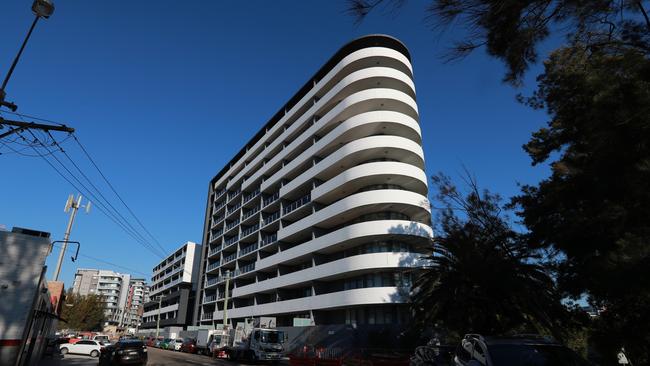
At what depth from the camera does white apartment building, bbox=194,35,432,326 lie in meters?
33.8

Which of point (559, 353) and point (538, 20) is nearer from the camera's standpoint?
point (538, 20)

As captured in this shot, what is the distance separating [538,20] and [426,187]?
33066 millimetres

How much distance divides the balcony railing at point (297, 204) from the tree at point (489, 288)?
23.4 m

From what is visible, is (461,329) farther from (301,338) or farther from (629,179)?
(301,338)

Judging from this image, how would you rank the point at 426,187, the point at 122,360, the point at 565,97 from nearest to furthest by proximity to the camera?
the point at 565,97 < the point at 122,360 < the point at 426,187

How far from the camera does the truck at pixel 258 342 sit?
27.4 meters

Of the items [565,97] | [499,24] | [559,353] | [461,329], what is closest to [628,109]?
[499,24]

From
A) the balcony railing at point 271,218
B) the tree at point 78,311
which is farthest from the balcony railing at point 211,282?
the tree at point 78,311

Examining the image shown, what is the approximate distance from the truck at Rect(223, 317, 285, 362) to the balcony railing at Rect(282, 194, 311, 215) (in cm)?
1607

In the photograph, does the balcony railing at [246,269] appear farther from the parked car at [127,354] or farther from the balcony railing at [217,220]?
the parked car at [127,354]

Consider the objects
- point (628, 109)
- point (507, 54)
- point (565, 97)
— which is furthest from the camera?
→ point (565, 97)

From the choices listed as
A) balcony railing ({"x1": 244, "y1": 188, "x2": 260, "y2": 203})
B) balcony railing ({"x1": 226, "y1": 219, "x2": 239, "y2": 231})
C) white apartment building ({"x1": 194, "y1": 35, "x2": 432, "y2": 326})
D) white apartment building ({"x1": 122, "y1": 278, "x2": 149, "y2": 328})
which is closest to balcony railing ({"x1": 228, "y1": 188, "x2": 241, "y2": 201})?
balcony railing ({"x1": 244, "y1": 188, "x2": 260, "y2": 203})

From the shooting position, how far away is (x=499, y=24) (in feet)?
19.5

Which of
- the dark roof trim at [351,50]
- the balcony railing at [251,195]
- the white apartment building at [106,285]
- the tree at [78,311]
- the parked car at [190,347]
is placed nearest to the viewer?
the dark roof trim at [351,50]
